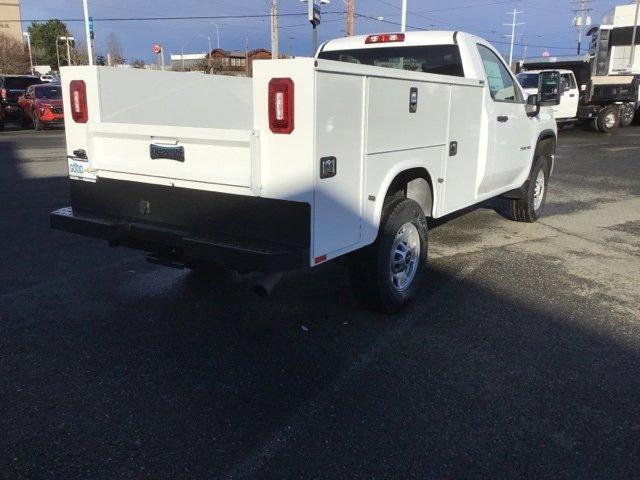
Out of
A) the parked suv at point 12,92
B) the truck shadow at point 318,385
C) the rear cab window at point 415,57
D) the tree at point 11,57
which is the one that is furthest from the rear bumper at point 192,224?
the tree at point 11,57

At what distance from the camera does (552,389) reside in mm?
3611

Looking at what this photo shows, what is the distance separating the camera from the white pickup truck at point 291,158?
3467 mm

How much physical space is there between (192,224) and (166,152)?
0.51 meters

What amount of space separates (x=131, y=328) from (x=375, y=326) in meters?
1.80

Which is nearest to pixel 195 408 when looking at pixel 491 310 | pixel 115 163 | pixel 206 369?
pixel 206 369

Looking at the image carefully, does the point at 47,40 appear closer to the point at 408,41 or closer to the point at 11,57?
the point at 11,57

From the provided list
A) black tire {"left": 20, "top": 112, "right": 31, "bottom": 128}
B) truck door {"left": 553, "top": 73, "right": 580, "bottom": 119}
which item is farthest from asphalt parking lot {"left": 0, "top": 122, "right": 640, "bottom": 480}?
black tire {"left": 20, "top": 112, "right": 31, "bottom": 128}

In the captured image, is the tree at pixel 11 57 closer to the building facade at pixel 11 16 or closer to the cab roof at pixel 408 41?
the building facade at pixel 11 16

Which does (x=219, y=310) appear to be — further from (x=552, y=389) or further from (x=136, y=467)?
(x=552, y=389)

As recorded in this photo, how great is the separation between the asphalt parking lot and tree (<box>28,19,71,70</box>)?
84.8 m

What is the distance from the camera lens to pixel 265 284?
3699mm

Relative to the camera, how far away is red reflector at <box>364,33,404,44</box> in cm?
595

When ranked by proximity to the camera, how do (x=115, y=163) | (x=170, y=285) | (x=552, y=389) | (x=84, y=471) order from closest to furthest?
(x=84, y=471)
(x=552, y=389)
(x=115, y=163)
(x=170, y=285)

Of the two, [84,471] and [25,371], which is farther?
[25,371]
